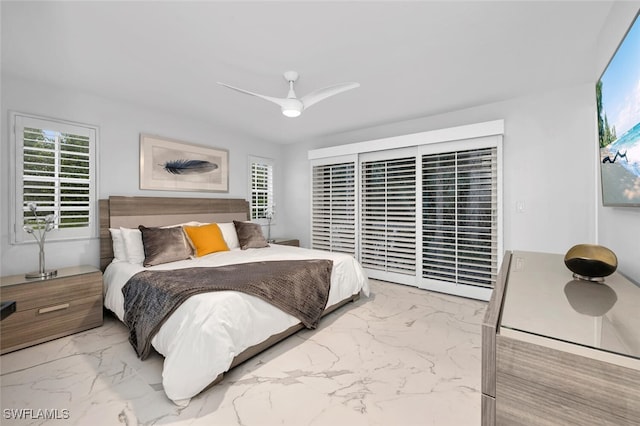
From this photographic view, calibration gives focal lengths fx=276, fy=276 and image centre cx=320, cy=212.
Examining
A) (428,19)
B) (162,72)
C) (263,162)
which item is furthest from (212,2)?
(263,162)

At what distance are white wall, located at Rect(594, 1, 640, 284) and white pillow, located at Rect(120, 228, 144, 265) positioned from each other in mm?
3917

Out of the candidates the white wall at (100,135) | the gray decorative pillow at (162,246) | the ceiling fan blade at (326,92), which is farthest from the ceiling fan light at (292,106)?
the white wall at (100,135)

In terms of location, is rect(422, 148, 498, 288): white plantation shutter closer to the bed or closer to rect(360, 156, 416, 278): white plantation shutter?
rect(360, 156, 416, 278): white plantation shutter

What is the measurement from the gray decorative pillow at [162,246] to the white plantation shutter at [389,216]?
8.82 ft

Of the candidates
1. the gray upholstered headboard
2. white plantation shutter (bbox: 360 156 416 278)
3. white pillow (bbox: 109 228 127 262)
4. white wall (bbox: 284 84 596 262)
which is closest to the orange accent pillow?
the gray upholstered headboard

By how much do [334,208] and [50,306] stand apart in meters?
3.69

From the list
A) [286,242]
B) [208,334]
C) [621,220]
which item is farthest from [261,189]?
[621,220]

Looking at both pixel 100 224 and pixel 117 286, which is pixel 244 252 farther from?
pixel 100 224

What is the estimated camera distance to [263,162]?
5.19 metres

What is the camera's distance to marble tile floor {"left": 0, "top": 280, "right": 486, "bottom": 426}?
5.25 ft

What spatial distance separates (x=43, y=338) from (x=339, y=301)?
275 centimetres

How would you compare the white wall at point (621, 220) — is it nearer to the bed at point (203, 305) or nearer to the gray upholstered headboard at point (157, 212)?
the bed at point (203, 305)

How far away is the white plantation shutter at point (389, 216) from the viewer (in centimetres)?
406

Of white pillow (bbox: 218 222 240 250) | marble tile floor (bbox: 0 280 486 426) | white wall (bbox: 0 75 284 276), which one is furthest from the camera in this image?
white pillow (bbox: 218 222 240 250)
